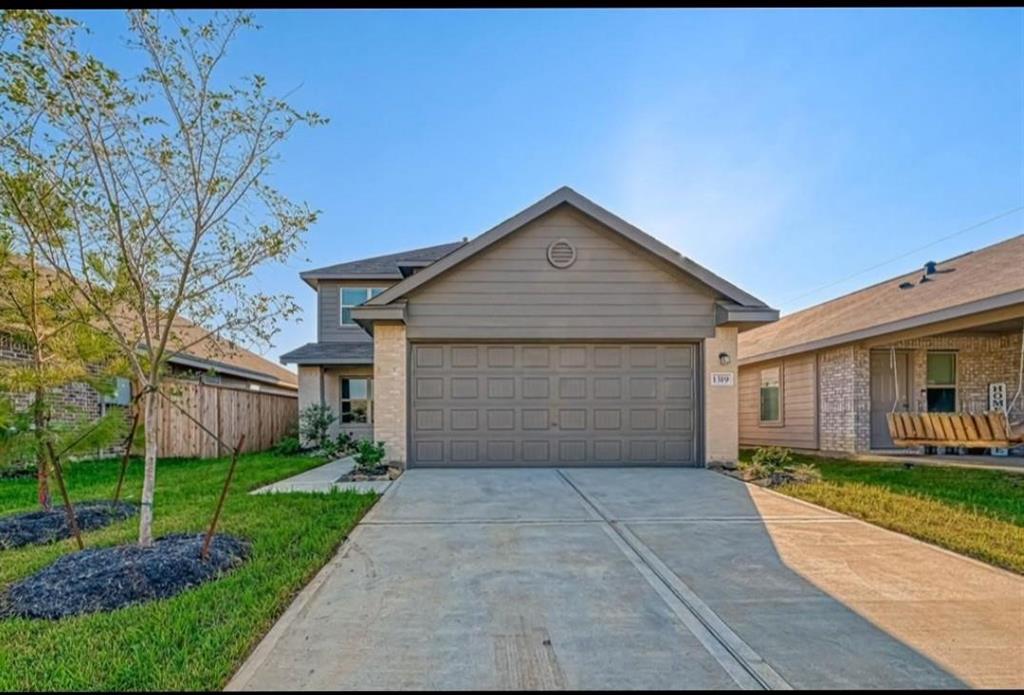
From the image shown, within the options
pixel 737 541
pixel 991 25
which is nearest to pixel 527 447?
pixel 737 541

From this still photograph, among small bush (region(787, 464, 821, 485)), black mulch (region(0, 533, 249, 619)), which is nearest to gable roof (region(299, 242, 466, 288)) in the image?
small bush (region(787, 464, 821, 485))

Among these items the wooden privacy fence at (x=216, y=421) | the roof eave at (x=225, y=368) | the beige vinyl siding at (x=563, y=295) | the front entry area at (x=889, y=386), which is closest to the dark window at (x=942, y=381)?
the front entry area at (x=889, y=386)

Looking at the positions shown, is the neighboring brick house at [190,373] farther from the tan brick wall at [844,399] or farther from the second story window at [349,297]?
the tan brick wall at [844,399]

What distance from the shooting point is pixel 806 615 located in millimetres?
3617

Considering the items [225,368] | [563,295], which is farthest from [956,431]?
[225,368]

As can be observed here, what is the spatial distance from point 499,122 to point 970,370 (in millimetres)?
12637

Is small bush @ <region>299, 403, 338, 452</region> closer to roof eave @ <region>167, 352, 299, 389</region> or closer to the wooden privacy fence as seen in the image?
the wooden privacy fence

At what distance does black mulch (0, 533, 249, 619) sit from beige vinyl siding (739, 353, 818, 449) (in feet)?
45.7

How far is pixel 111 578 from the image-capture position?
13.4 feet

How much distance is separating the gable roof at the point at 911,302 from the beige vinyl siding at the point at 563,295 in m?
4.28

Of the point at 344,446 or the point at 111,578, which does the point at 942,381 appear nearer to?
the point at 344,446

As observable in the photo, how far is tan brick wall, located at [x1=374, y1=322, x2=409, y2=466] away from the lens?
Result: 401 inches

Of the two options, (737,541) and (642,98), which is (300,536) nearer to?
(737,541)

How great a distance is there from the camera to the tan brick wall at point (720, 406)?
10.4 metres
